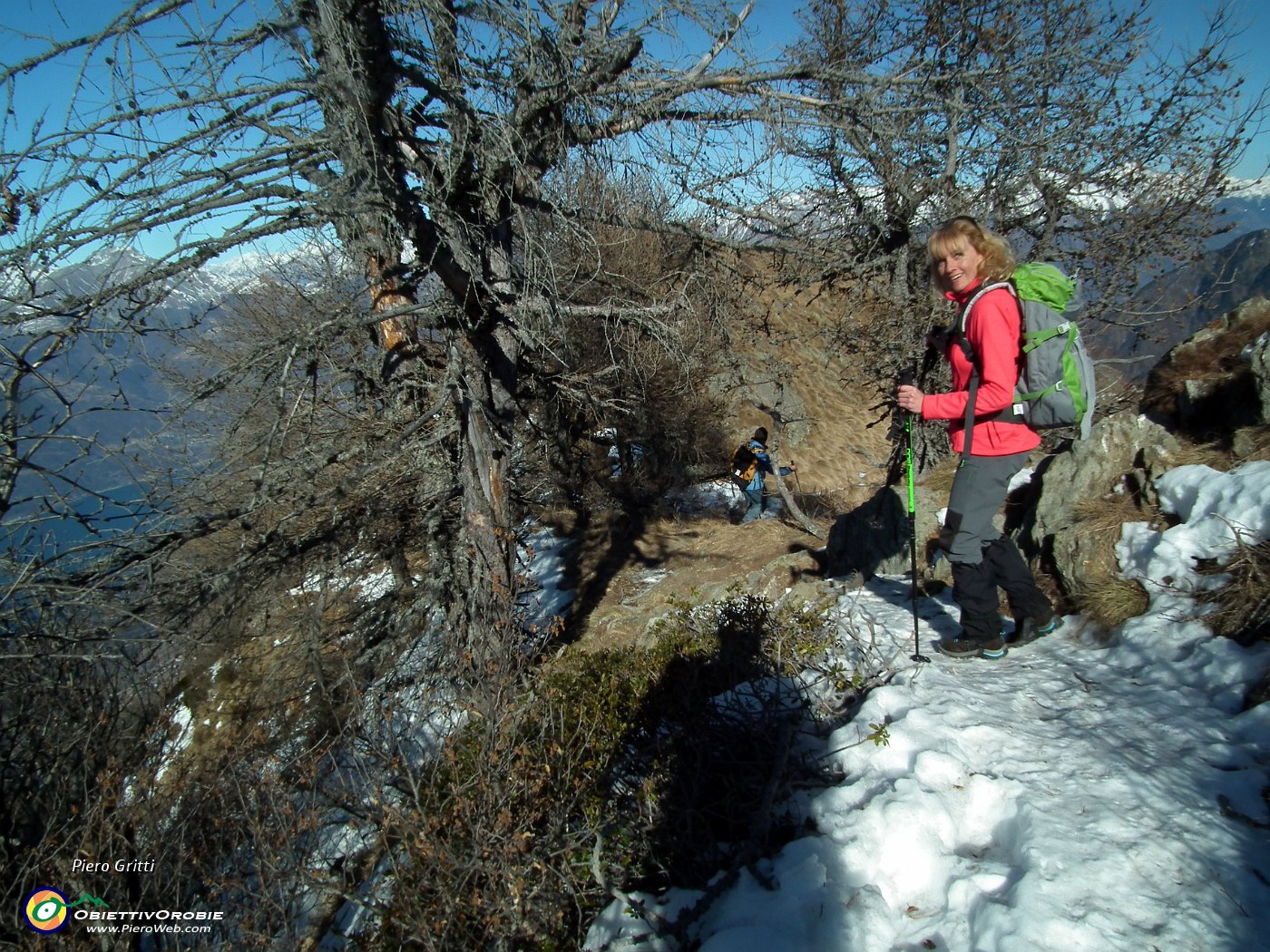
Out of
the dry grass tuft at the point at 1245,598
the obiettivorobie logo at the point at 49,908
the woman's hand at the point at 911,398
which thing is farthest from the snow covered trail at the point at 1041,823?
the obiettivorobie logo at the point at 49,908

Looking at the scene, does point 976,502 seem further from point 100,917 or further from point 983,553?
point 100,917

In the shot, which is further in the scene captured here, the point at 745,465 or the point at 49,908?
the point at 745,465

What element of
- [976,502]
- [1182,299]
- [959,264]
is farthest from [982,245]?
[1182,299]

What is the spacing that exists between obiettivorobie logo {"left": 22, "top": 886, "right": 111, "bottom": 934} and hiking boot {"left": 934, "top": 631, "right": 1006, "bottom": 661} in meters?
4.36

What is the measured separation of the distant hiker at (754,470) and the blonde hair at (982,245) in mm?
7494

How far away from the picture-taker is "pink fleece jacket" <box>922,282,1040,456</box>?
9.43ft

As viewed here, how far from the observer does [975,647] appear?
3525 millimetres

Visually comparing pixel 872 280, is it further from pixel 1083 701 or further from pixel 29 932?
pixel 29 932

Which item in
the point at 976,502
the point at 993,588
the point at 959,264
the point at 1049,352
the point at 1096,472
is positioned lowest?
the point at 993,588

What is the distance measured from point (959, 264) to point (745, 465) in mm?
8160

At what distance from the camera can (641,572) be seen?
10.4 metres

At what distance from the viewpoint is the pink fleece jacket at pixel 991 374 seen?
113 inches

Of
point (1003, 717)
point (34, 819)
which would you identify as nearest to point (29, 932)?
point (34, 819)

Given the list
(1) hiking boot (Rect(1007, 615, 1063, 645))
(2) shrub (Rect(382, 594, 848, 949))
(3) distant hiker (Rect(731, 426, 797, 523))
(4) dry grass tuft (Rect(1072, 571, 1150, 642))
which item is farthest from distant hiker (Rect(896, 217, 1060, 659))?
(3) distant hiker (Rect(731, 426, 797, 523))
